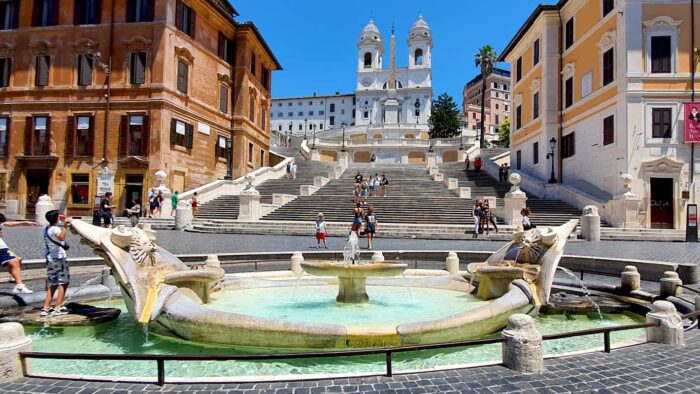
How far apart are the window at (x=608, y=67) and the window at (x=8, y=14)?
38.7 m

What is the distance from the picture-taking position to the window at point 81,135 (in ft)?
103

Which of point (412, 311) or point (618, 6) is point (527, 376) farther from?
point (618, 6)

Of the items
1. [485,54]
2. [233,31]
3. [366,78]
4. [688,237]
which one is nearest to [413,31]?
[366,78]

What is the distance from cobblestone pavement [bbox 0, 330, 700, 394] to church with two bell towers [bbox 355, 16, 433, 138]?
3662 inches

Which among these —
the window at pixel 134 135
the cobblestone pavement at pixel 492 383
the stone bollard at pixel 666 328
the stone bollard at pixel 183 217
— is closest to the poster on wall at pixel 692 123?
the stone bollard at pixel 666 328

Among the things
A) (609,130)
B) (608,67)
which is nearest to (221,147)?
(609,130)

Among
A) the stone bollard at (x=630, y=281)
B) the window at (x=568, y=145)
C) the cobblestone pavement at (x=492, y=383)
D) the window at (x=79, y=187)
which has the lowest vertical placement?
the cobblestone pavement at (x=492, y=383)

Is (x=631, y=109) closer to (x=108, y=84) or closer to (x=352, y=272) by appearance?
(x=352, y=272)

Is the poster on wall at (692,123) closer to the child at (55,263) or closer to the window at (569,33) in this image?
the window at (569,33)

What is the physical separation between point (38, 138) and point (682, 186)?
3893 cm

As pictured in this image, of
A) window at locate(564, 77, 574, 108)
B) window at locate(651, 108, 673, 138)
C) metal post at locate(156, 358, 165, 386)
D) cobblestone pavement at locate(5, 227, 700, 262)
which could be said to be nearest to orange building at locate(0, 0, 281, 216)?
cobblestone pavement at locate(5, 227, 700, 262)

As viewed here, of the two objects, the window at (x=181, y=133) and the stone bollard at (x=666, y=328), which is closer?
the stone bollard at (x=666, y=328)

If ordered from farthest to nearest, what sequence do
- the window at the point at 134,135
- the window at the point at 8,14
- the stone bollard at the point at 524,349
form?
the window at the point at 8,14 < the window at the point at 134,135 < the stone bollard at the point at 524,349

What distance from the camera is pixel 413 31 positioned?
332 ft
